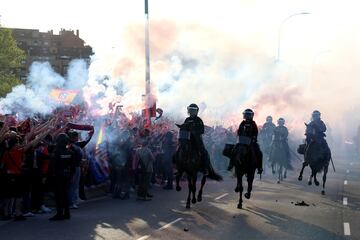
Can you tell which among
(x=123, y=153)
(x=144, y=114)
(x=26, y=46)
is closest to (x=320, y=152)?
(x=123, y=153)

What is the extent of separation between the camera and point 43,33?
129625 millimetres

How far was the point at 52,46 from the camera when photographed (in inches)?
4744

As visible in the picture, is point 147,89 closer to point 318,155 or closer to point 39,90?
point 39,90

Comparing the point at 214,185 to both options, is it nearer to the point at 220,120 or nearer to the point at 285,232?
the point at 285,232

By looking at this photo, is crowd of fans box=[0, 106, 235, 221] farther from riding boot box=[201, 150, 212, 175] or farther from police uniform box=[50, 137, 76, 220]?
riding boot box=[201, 150, 212, 175]

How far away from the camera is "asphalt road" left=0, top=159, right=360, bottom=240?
12.3 m

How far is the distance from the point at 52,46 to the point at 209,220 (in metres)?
111

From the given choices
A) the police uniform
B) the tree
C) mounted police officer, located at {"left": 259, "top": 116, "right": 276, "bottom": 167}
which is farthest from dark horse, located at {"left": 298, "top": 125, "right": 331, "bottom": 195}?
the tree

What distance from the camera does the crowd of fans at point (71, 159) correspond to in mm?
14242

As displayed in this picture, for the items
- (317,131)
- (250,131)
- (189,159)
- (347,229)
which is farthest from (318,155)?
(347,229)

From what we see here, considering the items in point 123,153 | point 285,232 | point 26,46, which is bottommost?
point 285,232

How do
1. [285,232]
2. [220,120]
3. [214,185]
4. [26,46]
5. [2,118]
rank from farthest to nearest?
[26,46], [220,120], [214,185], [2,118], [285,232]

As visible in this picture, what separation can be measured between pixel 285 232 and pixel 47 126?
21.2ft

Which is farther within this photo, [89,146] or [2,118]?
[89,146]
